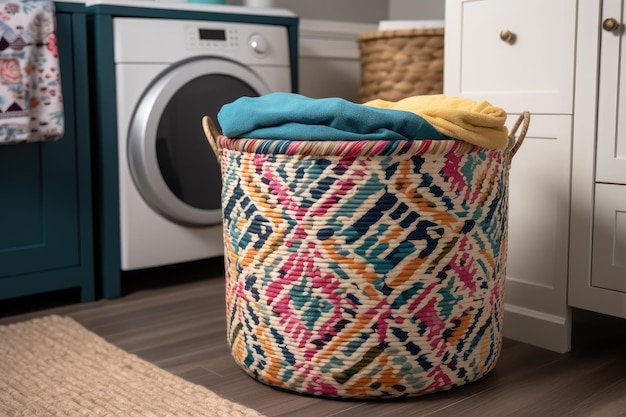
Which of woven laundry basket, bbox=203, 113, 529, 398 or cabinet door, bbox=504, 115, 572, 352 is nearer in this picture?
woven laundry basket, bbox=203, 113, 529, 398

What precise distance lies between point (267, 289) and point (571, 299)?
667 millimetres

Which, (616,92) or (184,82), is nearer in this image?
(616,92)

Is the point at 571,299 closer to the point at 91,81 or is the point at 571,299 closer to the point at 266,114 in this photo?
the point at 266,114

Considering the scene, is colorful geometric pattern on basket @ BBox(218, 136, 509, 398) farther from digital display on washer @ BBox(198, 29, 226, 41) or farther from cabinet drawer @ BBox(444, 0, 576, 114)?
digital display on washer @ BBox(198, 29, 226, 41)

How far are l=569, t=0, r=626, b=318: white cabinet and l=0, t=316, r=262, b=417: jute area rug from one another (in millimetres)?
741

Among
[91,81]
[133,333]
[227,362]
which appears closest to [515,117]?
[227,362]

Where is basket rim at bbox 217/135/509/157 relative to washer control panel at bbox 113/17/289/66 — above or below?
below

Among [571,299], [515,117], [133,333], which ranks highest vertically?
[515,117]

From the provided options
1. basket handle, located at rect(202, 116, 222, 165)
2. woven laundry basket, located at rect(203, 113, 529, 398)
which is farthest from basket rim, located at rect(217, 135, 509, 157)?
basket handle, located at rect(202, 116, 222, 165)

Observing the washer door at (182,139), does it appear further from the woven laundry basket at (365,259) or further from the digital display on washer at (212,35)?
the woven laundry basket at (365,259)

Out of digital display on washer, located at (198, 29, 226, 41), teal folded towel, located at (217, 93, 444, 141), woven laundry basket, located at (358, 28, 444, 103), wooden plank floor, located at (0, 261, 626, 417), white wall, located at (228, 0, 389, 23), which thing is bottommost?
wooden plank floor, located at (0, 261, 626, 417)

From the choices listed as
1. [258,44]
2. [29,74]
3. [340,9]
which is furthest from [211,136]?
[340,9]

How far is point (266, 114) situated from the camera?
128 centimetres

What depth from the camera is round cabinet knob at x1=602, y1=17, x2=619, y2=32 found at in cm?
145
